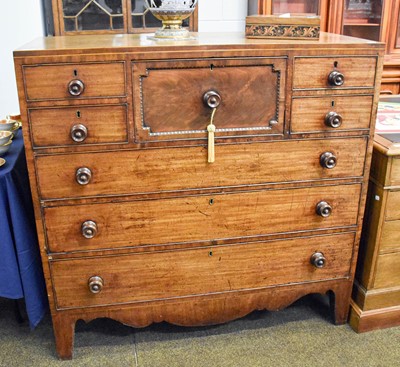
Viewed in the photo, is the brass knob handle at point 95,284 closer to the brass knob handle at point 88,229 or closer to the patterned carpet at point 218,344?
the brass knob handle at point 88,229

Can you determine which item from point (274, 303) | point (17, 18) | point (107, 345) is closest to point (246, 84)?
point (274, 303)

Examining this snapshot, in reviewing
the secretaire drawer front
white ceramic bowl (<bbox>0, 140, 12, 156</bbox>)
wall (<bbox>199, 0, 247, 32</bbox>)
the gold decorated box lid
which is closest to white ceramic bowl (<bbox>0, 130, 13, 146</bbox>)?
white ceramic bowl (<bbox>0, 140, 12, 156</bbox>)

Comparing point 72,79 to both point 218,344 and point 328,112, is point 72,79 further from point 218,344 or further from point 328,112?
point 218,344

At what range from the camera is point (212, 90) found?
5.58 feet

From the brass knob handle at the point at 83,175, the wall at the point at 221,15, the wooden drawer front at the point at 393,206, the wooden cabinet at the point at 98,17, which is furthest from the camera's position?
the wall at the point at 221,15

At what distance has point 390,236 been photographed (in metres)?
2.04

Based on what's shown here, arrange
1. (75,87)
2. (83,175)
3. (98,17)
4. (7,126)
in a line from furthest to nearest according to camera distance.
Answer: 1. (98,17)
2. (7,126)
3. (83,175)
4. (75,87)

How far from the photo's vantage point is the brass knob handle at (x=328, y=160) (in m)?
1.85

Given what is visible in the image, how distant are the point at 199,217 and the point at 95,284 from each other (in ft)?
1.57

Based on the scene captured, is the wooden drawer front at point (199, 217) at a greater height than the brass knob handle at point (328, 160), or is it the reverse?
the brass knob handle at point (328, 160)

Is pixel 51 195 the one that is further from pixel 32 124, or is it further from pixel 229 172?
pixel 229 172

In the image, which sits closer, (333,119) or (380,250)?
(333,119)

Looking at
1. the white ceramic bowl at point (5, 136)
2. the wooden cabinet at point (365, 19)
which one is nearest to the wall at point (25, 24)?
the wooden cabinet at point (365, 19)

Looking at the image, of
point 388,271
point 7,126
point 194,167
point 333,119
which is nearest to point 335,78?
point 333,119
